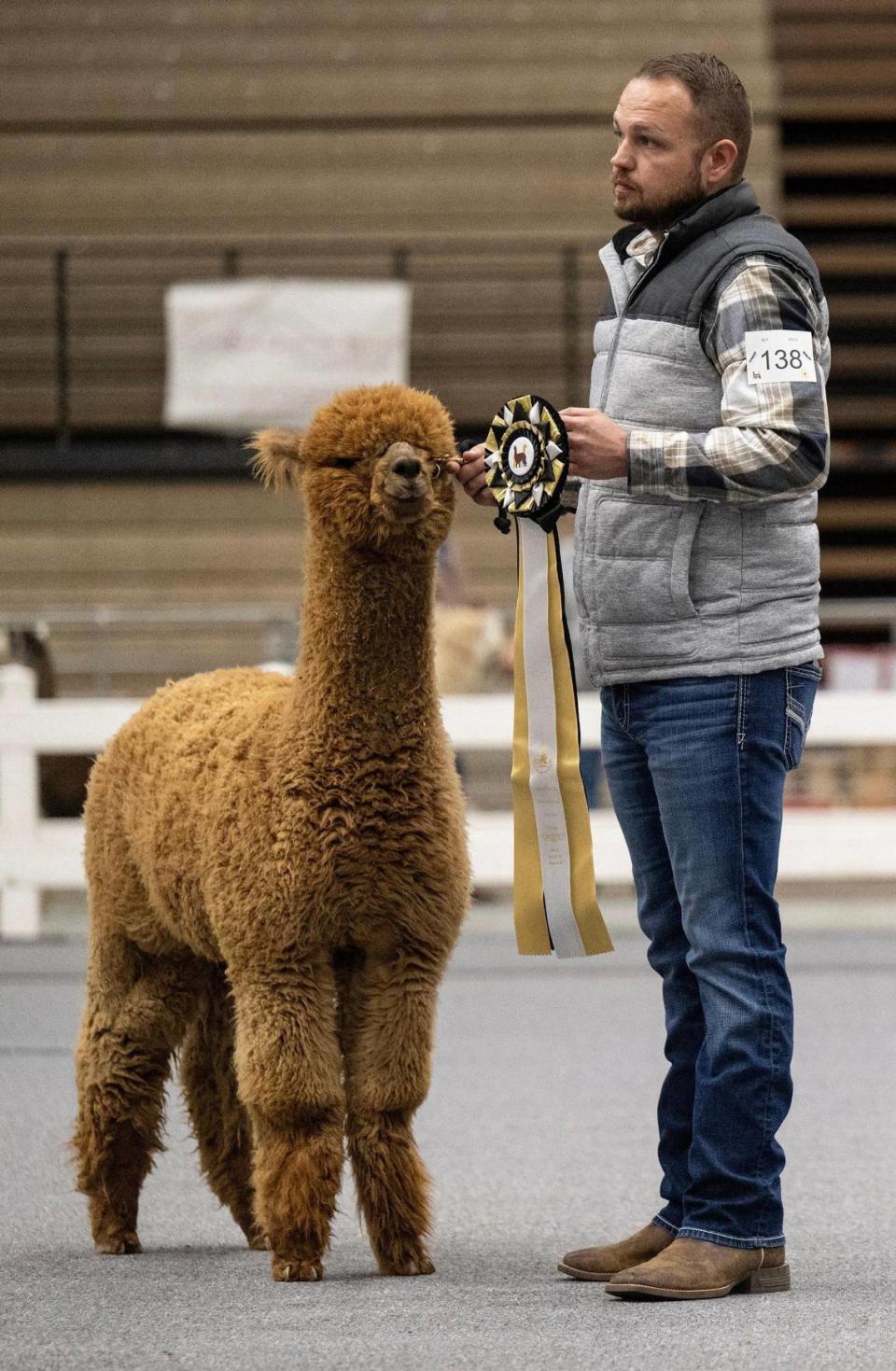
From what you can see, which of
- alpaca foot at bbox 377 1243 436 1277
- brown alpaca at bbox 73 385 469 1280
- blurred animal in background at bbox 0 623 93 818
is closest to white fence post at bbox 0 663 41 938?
blurred animal in background at bbox 0 623 93 818

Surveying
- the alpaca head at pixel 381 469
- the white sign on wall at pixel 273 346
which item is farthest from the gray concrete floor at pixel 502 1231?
the white sign on wall at pixel 273 346

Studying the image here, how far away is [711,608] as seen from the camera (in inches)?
114

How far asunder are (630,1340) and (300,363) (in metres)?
8.96

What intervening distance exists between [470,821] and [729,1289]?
5003 millimetres

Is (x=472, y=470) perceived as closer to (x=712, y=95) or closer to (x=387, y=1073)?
(x=712, y=95)

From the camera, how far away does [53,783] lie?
8594 mm

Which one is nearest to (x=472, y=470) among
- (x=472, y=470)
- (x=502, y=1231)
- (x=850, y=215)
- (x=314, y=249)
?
(x=472, y=470)

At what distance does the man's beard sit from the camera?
2.94m

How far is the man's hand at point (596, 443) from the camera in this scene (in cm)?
284

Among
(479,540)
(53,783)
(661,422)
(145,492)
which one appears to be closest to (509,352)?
(479,540)

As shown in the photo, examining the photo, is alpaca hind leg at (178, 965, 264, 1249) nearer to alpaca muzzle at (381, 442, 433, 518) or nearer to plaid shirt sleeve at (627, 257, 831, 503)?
alpaca muzzle at (381, 442, 433, 518)

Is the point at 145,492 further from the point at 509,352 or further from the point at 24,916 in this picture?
the point at 24,916

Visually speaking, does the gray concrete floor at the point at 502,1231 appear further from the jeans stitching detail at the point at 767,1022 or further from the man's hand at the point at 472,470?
the man's hand at the point at 472,470

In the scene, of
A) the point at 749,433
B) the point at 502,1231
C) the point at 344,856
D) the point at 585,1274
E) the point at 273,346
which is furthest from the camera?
the point at 273,346
